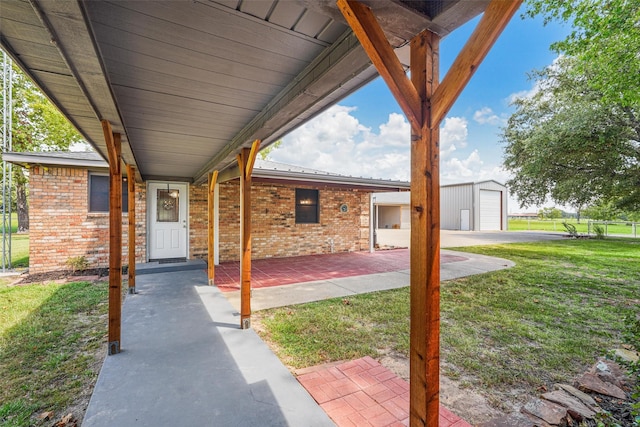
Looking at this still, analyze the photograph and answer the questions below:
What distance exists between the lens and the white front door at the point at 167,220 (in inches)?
303

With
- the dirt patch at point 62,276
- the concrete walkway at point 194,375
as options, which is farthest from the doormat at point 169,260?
the concrete walkway at point 194,375

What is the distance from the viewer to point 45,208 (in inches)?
257

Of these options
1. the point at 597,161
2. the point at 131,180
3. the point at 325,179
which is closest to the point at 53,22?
the point at 131,180

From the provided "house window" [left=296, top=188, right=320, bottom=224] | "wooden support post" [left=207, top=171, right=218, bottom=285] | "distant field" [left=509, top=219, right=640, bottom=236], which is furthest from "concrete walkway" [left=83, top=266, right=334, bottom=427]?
"distant field" [left=509, top=219, right=640, bottom=236]

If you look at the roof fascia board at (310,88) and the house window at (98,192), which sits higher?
the roof fascia board at (310,88)

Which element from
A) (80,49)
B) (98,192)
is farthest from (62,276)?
(80,49)

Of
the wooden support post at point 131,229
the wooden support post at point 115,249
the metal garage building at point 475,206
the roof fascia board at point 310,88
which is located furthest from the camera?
the metal garage building at point 475,206

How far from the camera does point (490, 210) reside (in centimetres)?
2423

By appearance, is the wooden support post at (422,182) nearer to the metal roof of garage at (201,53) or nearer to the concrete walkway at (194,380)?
the metal roof of garage at (201,53)

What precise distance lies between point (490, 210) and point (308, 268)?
22.2 metres

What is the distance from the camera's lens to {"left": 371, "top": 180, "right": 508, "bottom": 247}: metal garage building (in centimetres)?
2308

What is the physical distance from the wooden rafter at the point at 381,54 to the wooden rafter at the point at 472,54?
→ 0.10 metres

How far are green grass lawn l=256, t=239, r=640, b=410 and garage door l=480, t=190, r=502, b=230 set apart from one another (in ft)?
59.8

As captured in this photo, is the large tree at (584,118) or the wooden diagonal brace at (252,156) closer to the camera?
the wooden diagonal brace at (252,156)
